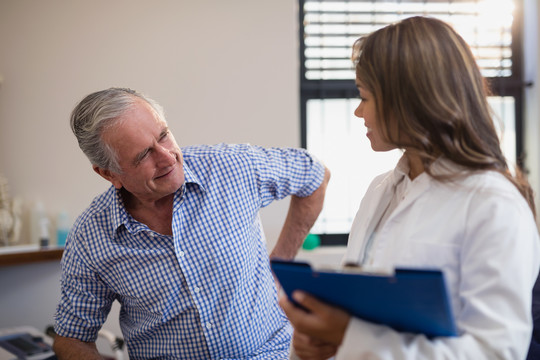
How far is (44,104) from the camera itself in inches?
111

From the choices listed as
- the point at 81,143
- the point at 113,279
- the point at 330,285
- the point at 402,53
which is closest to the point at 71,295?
the point at 113,279

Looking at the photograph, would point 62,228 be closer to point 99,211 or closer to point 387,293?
point 99,211

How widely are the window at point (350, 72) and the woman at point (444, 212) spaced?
2.10m

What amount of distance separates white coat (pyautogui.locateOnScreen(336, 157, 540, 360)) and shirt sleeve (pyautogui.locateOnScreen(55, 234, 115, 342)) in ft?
3.06

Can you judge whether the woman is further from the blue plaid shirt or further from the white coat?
the blue plaid shirt

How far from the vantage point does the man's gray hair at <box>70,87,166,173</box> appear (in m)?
1.55

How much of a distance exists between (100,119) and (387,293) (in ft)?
3.46

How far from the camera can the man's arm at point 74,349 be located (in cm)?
158

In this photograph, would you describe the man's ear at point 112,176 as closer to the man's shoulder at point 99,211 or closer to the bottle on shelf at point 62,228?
the man's shoulder at point 99,211

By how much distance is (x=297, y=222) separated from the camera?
1.98 meters

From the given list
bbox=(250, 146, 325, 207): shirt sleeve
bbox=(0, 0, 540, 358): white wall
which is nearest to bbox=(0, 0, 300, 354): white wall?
bbox=(0, 0, 540, 358): white wall

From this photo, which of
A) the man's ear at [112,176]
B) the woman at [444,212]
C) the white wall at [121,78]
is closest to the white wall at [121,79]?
the white wall at [121,78]

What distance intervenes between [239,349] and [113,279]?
424 mm

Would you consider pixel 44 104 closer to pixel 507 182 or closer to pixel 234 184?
pixel 234 184
